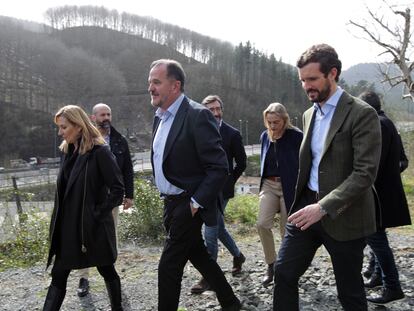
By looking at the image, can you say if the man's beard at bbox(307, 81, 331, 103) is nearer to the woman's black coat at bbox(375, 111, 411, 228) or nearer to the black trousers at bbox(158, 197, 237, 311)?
the black trousers at bbox(158, 197, 237, 311)

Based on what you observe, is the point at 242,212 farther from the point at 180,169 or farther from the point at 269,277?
the point at 180,169

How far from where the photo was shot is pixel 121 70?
118m

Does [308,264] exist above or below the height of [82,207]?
below

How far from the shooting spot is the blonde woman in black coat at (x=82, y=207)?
363cm

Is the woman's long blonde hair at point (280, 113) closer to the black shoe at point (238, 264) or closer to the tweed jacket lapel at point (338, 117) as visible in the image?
the black shoe at point (238, 264)

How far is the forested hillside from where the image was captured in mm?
90938

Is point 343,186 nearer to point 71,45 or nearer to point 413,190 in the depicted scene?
point 413,190

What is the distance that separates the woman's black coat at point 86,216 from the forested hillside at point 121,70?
70.1 meters

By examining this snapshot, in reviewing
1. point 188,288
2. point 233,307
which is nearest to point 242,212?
point 188,288

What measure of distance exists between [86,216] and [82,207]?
0.28 ft

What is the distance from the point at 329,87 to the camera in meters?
2.71

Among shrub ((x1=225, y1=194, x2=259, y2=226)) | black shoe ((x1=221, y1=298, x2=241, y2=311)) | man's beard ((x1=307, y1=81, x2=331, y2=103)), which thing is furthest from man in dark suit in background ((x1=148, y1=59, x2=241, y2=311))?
shrub ((x1=225, y1=194, x2=259, y2=226))

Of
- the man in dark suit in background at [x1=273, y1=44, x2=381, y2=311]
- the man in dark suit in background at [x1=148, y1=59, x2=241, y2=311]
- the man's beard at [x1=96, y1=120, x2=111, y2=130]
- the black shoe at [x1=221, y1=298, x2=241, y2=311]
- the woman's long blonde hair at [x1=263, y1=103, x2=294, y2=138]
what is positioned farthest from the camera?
the man's beard at [x1=96, y1=120, x2=111, y2=130]

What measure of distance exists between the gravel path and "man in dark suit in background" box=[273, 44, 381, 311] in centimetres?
147
